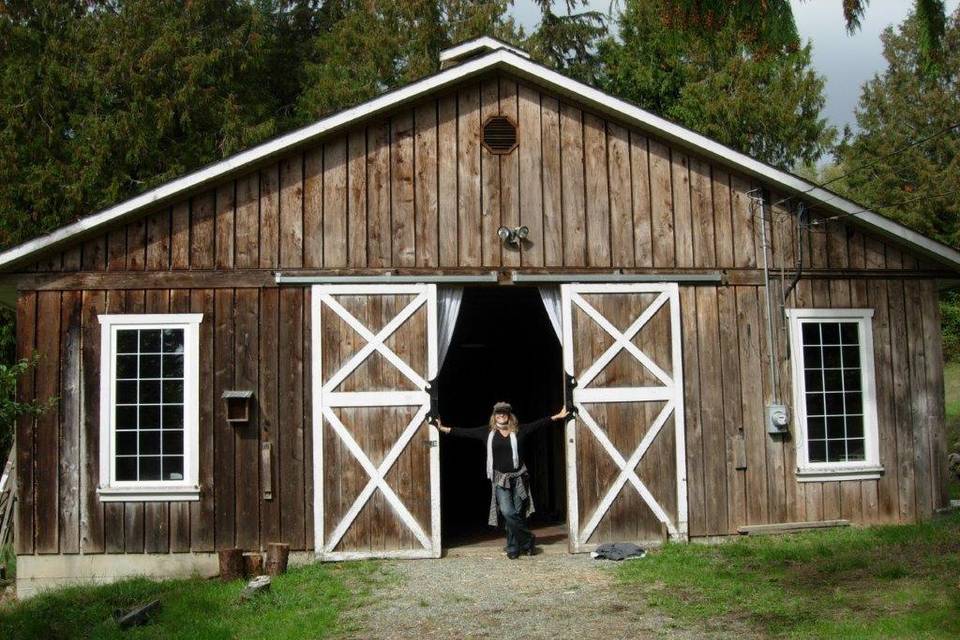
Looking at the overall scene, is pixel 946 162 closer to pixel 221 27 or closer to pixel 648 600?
pixel 221 27

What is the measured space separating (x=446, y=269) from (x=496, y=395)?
764 cm

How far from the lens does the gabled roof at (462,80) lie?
37.1 ft

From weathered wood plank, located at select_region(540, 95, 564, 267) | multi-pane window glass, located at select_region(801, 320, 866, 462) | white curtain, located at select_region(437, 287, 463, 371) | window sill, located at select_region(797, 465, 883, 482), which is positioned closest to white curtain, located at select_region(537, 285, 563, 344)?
weathered wood plank, located at select_region(540, 95, 564, 267)

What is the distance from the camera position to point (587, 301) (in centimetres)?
1211

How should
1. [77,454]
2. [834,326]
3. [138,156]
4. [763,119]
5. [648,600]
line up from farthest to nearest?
[763,119] → [138,156] → [834,326] → [77,454] → [648,600]

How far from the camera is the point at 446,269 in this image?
11883mm

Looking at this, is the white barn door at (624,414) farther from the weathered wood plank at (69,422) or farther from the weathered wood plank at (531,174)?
the weathered wood plank at (69,422)

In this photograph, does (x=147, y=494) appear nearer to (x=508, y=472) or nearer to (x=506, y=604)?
(x=508, y=472)

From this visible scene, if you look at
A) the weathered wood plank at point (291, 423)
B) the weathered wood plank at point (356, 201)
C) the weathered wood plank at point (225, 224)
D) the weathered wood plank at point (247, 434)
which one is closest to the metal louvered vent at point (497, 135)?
the weathered wood plank at point (356, 201)

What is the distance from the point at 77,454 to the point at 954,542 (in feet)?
28.7

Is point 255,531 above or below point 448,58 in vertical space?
below

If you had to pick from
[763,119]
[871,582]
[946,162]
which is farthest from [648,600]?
[946,162]

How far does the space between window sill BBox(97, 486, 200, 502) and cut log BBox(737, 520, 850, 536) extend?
233 inches

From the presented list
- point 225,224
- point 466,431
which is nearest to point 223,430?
point 225,224
